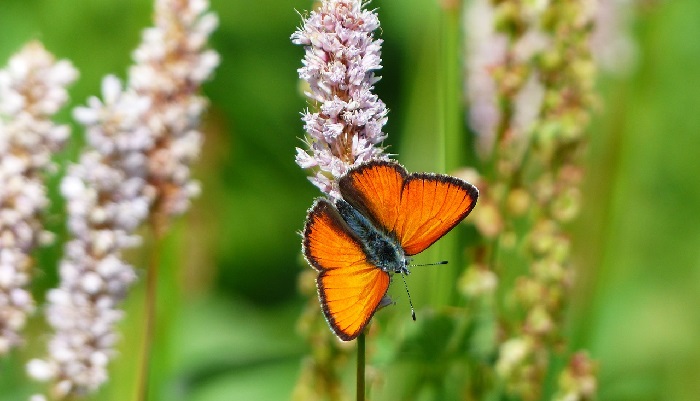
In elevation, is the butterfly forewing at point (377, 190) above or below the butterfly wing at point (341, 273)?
above

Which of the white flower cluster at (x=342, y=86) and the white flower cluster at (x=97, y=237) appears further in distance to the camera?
the white flower cluster at (x=97, y=237)

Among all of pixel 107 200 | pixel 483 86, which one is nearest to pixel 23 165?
pixel 107 200

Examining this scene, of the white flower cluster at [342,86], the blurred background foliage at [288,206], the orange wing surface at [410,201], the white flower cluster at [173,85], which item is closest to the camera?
the white flower cluster at [342,86]

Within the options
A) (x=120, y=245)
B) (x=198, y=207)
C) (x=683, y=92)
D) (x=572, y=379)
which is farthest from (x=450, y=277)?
(x=683, y=92)


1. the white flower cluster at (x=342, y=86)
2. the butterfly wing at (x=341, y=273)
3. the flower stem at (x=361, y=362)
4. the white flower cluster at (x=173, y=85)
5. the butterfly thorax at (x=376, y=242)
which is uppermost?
the white flower cluster at (x=173, y=85)

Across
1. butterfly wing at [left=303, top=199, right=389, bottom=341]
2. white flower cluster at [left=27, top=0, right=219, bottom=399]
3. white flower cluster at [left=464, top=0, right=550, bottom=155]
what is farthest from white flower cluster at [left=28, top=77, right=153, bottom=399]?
white flower cluster at [left=464, top=0, right=550, bottom=155]

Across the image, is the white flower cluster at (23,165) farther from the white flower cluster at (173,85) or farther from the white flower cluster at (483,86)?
the white flower cluster at (483,86)

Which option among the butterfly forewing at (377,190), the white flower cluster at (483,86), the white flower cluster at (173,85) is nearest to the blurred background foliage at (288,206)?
the white flower cluster at (483,86)

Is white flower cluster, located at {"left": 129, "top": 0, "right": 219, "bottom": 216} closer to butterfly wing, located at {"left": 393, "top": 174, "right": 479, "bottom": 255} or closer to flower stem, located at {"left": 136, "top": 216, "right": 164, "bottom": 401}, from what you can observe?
flower stem, located at {"left": 136, "top": 216, "right": 164, "bottom": 401}

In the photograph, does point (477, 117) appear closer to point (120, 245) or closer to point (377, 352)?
point (377, 352)
